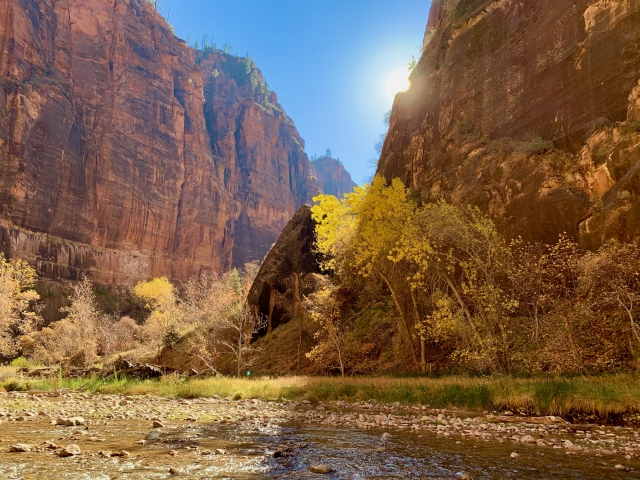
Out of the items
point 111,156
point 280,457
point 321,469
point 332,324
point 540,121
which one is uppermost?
point 111,156

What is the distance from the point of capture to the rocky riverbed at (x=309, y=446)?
6078 mm

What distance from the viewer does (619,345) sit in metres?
15.0

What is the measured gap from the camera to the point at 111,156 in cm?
9644

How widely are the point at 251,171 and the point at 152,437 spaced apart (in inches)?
5618

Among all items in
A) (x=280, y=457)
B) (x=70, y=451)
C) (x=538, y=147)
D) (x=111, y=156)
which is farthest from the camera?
(x=111, y=156)

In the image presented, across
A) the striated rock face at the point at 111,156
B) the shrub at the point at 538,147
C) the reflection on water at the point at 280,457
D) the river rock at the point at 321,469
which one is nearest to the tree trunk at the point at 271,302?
the shrub at the point at 538,147

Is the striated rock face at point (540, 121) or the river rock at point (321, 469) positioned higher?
the striated rock face at point (540, 121)

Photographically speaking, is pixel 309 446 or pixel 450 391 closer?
pixel 309 446

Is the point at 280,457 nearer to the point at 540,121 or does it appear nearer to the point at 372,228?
the point at 372,228

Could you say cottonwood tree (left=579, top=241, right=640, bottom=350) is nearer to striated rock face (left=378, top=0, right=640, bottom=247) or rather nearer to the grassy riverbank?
the grassy riverbank

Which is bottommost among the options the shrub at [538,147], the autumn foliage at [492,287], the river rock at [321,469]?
the river rock at [321,469]

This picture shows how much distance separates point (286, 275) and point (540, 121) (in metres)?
25.7

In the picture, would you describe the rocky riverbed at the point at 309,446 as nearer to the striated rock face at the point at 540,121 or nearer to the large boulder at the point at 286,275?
the striated rock face at the point at 540,121

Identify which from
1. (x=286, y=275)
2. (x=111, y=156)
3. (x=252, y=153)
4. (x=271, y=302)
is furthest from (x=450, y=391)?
(x=252, y=153)
